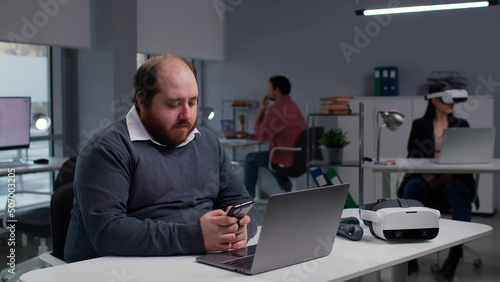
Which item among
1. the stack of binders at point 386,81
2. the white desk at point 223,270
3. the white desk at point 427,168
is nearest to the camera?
the white desk at point 223,270

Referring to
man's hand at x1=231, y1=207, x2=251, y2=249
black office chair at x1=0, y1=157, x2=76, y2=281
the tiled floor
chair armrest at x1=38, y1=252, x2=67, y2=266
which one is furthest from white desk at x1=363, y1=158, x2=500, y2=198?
chair armrest at x1=38, y1=252, x2=67, y2=266

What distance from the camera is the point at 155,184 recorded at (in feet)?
6.07

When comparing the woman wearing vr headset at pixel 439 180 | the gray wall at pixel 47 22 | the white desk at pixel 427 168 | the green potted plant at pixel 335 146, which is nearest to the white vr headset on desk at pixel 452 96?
the woman wearing vr headset at pixel 439 180

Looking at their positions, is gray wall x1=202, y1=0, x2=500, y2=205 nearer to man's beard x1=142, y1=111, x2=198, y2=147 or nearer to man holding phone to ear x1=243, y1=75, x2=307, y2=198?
man holding phone to ear x1=243, y1=75, x2=307, y2=198

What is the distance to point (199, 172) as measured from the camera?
1977 mm

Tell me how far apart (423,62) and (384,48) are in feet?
1.60

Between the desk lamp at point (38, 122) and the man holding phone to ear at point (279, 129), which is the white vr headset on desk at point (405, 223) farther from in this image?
the man holding phone to ear at point (279, 129)

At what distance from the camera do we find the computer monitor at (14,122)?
422 centimetres

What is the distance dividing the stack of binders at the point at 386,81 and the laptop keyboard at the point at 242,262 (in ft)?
16.5

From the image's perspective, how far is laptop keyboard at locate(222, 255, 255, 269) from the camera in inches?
62.3

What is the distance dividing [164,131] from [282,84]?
4623 millimetres

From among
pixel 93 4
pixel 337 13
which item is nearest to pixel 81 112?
pixel 93 4

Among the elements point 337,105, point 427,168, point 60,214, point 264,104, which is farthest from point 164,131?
point 264,104

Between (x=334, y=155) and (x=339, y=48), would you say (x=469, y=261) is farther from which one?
(x=339, y=48)
